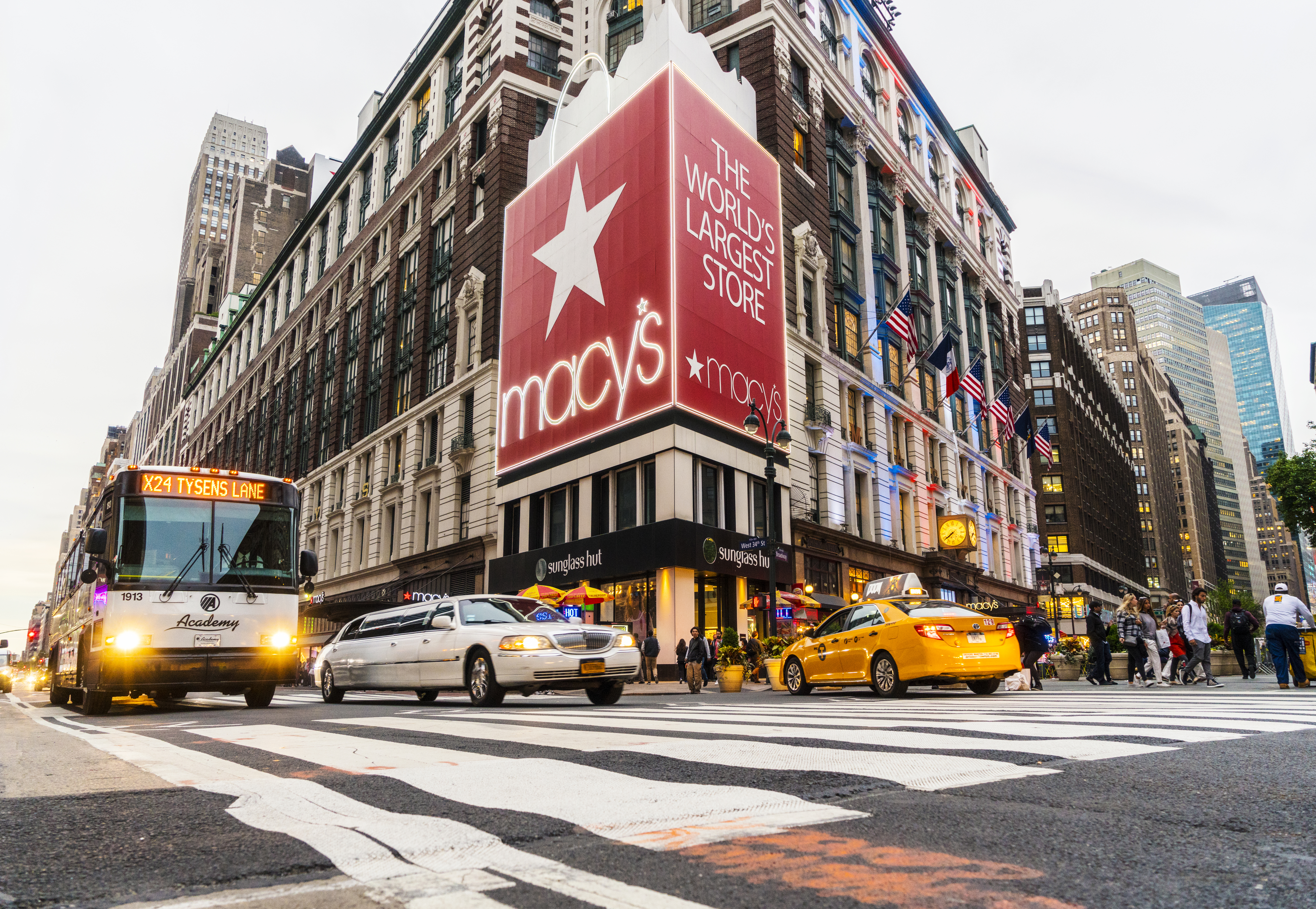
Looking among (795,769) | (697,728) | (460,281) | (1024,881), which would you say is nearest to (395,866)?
(1024,881)

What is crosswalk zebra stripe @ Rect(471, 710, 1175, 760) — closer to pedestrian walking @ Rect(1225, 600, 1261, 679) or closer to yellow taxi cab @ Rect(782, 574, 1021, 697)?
yellow taxi cab @ Rect(782, 574, 1021, 697)

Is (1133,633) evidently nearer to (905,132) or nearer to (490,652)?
(490,652)

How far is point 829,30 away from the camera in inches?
1823

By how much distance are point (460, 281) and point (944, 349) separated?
23649mm

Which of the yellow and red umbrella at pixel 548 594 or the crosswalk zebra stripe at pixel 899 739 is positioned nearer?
the crosswalk zebra stripe at pixel 899 739

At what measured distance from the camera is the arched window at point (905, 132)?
52906 mm

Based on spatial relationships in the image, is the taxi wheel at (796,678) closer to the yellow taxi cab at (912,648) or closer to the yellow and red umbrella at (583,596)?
the yellow taxi cab at (912,648)

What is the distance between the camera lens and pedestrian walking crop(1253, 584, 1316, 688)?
1438 centimetres

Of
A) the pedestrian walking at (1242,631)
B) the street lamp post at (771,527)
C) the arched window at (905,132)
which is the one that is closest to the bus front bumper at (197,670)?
the street lamp post at (771,527)

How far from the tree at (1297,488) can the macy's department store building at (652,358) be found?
109 feet

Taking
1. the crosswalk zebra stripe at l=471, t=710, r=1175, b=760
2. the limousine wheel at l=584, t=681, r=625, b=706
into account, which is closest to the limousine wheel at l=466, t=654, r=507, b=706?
the limousine wheel at l=584, t=681, r=625, b=706

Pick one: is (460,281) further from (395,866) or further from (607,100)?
(395,866)

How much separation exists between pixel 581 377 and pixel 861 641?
68.4 ft

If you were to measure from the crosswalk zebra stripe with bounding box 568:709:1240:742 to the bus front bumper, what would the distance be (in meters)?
7.90
